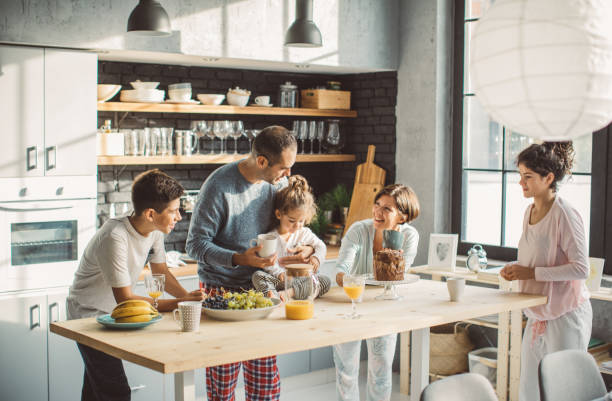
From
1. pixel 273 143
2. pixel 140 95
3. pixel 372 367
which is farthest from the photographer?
pixel 140 95

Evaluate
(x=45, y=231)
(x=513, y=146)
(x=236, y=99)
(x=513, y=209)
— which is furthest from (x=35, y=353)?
(x=513, y=146)

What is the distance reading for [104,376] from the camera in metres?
3.10

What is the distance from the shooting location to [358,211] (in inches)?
229

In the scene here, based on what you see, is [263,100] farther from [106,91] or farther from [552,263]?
[552,263]

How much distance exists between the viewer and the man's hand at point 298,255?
3.43 meters

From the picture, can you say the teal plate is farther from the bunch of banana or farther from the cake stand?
the cake stand

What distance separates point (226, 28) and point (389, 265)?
216 cm

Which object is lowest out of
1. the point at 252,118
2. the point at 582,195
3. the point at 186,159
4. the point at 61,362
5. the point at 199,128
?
the point at 61,362

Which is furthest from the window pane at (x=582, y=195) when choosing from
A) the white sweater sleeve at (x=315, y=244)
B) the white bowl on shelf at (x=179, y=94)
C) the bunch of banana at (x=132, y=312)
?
the bunch of banana at (x=132, y=312)

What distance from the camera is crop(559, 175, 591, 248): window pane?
16.0ft

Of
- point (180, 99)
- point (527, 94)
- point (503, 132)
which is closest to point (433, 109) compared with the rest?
point (503, 132)

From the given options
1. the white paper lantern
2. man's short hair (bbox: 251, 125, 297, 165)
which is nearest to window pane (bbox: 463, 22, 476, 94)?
man's short hair (bbox: 251, 125, 297, 165)

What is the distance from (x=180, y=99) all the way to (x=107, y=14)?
0.90m

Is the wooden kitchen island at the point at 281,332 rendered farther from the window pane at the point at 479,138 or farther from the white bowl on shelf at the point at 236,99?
the white bowl on shelf at the point at 236,99
